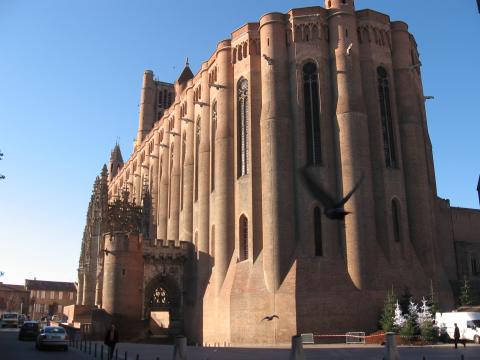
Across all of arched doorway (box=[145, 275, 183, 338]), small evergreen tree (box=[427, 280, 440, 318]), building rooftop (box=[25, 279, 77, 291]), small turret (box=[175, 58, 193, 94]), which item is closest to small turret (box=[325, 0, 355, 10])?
small evergreen tree (box=[427, 280, 440, 318])

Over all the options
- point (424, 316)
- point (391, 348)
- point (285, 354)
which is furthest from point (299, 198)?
point (391, 348)

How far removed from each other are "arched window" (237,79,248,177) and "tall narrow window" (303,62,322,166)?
4.47 metres

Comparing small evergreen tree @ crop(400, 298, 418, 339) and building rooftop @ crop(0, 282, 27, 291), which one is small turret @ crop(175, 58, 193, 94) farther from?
building rooftop @ crop(0, 282, 27, 291)

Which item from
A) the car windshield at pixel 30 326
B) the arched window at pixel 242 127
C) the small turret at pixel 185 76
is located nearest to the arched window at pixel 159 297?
the car windshield at pixel 30 326

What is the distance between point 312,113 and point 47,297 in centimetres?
10038

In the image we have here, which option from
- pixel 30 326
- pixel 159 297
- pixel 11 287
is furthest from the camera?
pixel 11 287

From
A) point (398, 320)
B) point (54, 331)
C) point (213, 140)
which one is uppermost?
point (213, 140)

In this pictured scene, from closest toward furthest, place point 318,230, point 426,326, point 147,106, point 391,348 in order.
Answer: point 391,348
point 426,326
point 318,230
point 147,106

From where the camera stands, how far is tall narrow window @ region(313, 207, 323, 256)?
31.8 m

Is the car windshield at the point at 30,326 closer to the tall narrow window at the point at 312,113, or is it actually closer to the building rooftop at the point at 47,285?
the tall narrow window at the point at 312,113

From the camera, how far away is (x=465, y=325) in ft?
87.4

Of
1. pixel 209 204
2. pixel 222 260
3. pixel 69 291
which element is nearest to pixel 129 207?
pixel 209 204

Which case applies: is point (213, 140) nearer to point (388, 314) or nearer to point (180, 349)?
point (388, 314)

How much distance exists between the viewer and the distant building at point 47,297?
115375mm
